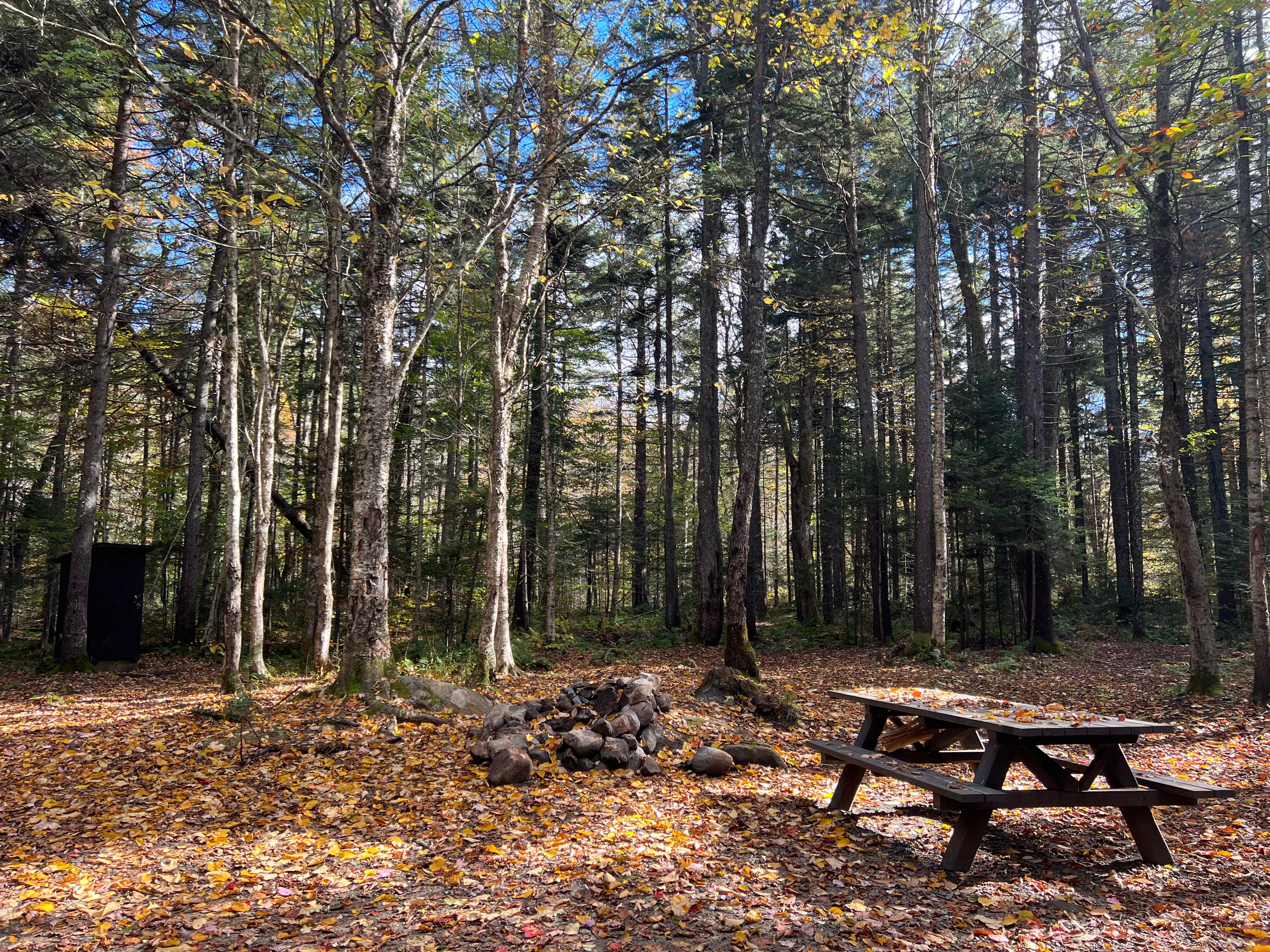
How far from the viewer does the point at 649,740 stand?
623cm

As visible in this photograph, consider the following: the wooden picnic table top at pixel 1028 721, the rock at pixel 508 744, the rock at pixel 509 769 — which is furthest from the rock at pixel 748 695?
the rock at pixel 509 769

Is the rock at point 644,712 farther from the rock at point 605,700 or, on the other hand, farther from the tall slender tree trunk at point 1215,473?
the tall slender tree trunk at point 1215,473

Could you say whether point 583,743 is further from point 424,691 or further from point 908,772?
point 908,772

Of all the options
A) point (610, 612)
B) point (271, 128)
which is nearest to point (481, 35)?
point (271, 128)

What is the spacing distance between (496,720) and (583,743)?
1039mm

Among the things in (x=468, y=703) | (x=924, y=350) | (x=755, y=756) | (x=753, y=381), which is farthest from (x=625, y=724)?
(x=924, y=350)

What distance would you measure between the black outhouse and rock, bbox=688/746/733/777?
1281cm

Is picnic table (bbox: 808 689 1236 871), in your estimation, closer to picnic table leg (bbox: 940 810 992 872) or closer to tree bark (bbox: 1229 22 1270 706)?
picnic table leg (bbox: 940 810 992 872)

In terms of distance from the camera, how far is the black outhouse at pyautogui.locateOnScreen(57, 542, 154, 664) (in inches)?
516

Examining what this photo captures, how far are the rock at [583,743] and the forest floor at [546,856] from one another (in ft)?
0.88

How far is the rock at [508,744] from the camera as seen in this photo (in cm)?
576

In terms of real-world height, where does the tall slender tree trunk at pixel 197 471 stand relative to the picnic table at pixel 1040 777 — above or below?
above

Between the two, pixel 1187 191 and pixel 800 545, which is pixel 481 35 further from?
pixel 800 545

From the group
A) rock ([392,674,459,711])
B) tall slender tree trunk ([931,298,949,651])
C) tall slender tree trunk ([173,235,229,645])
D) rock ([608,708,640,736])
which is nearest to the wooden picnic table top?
rock ([608,708,640,736])
